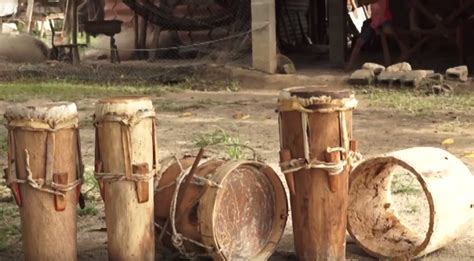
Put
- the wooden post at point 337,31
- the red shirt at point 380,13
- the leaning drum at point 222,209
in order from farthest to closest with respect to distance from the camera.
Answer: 1. the wooden post at point 337,31
2. the red shirt at point 380,13
3. the leaning drum at point 222,209

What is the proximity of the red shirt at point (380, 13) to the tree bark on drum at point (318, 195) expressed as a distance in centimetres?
852

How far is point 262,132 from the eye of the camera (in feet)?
27.8

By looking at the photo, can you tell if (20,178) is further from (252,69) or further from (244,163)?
(252,69)

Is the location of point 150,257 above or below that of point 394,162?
below

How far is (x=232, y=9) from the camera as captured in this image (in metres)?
14.7

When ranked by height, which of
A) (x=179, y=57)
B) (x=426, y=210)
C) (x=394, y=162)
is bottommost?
(x=426, y=210)

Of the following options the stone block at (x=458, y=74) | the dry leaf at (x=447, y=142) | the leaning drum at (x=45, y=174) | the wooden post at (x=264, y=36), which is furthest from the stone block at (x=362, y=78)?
the leaning drum at (x=45, y=174)

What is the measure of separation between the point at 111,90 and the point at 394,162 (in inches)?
323

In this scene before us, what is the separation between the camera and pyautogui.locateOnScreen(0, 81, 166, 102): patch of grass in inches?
453

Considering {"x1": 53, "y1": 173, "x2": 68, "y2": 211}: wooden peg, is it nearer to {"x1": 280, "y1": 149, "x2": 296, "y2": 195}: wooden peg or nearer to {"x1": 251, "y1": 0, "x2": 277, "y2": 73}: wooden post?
→ {"x1": 280, "y1": 149, "x2": 296, "y2": 195}: wooden peg

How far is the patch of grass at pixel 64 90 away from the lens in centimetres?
1150

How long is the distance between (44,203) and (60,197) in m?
0.08

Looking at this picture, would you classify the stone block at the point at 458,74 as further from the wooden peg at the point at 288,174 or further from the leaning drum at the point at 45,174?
the leaning drum at the point at 45,174

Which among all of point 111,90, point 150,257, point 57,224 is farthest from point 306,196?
point 111,90
